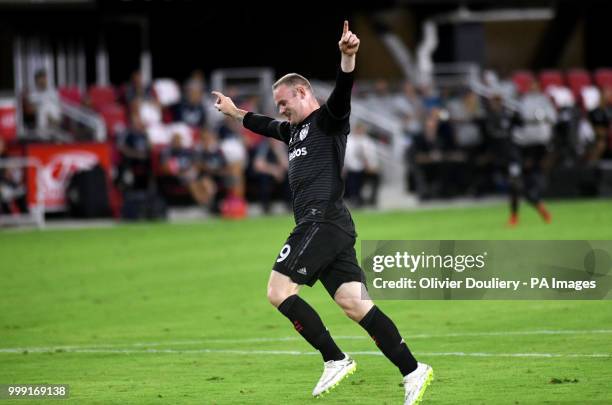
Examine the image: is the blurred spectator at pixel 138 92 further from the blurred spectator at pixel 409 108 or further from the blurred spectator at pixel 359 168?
the blurred spectator at pixel 409 108

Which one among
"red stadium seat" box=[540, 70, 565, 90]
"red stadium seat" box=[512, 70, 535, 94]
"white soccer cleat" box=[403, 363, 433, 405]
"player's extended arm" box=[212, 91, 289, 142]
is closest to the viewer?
"white soccer cleat" box=[403, 363, 433, 405]

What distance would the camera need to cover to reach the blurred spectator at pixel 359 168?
2895 centimetres

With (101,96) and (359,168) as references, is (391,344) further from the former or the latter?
(101,96)

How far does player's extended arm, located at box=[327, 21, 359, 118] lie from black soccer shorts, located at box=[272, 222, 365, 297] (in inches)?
31.5

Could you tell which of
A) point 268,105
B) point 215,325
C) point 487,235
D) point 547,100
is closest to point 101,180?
point 268,105

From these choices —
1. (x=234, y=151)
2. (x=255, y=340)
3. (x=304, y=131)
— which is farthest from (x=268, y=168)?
(x=304, y=131)

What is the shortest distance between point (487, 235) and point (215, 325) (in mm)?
8761

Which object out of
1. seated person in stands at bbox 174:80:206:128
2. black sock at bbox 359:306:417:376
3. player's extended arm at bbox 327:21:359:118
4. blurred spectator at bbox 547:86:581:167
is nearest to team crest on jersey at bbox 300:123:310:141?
player's extended arm at bbox 327:21:359:118

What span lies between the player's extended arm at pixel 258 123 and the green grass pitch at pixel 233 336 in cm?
185

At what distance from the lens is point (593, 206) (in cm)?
2675

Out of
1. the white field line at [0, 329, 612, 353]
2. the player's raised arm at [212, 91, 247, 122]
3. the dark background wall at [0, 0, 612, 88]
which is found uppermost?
the dark background wall at [0, 0, 612, 88]

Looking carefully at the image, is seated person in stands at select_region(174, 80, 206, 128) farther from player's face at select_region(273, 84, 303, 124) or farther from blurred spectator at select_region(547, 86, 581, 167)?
player's face at select_region(273, 84, 303, 124)

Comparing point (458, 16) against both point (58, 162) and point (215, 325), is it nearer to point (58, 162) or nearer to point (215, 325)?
point (58, 162)

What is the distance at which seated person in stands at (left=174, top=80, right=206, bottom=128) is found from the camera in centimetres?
2992
